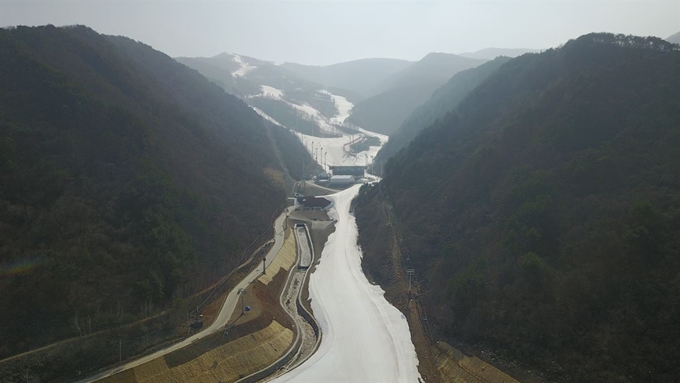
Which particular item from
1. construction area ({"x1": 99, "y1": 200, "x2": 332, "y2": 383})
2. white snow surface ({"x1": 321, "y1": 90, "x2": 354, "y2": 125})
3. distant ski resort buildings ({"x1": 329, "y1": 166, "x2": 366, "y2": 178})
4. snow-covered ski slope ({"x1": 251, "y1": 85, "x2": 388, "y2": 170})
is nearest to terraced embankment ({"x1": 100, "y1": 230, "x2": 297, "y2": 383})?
construction area ({"x1": 99, "y1": 200, "x2": 332, "y2": 383})

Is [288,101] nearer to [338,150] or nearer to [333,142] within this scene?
[333,142]

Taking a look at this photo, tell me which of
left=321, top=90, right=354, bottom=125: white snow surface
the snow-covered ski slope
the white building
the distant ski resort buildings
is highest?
left=321, top=90, right=354, bottom=125: white snow surface

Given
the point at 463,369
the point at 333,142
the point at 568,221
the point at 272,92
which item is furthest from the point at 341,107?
the point at 463,369

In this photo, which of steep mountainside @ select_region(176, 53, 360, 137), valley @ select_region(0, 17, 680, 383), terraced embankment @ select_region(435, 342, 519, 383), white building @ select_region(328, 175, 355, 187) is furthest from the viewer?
steep mountainside @ select_region(176, 53, 360, 137)

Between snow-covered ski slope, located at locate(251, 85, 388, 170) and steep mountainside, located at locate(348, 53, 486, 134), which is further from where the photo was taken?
steep mountainside, located at locate(348, 53, 486, 134)

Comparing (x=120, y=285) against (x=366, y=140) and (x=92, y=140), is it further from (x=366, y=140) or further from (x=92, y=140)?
(x=366, y=140)

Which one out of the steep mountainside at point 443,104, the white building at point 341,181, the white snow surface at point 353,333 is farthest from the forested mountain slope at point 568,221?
the white building at point 341,181

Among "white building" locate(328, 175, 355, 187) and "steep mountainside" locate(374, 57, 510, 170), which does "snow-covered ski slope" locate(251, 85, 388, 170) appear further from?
"white building" locate(328, 175, 355, 187)
